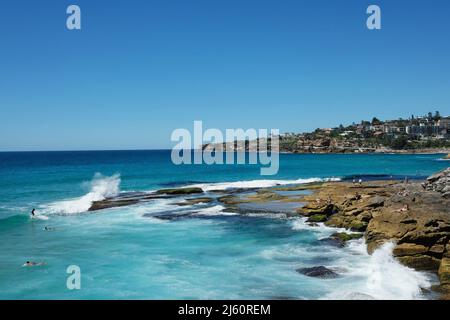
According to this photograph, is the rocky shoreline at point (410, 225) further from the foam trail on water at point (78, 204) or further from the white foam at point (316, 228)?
the foam trail on water at point (78, 204)

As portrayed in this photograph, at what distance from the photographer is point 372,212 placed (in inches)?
1172

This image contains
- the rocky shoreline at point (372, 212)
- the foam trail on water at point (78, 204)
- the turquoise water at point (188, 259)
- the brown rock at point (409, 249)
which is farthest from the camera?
the foam trail on water at point (78, 204)

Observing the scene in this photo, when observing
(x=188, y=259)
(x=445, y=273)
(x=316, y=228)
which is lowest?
(x=188, y=259)

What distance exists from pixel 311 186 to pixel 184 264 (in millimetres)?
37187

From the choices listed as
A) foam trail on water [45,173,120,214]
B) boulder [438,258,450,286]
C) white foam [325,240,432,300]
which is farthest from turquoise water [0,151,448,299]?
foam trail on water [45,173,120,214]

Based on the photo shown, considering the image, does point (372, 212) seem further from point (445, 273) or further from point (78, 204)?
point (78, 204)

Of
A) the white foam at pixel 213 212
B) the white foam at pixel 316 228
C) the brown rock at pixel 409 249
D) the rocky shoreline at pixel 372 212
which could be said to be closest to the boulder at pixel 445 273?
the rocky shoreline at pixel 372 212

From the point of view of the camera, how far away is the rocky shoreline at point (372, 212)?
20750 mm

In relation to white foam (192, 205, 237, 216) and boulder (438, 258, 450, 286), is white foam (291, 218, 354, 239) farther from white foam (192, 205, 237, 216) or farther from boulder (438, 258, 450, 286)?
boulder (438, 258, 450, 286)

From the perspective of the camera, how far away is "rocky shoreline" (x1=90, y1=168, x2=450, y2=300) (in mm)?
20750

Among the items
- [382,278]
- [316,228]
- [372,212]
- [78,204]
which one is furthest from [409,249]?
[78,204]

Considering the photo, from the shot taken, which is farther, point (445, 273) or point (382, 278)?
point (382, 278)

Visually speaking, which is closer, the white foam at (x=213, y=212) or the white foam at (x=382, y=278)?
the white foam at (x=382, y=278)
